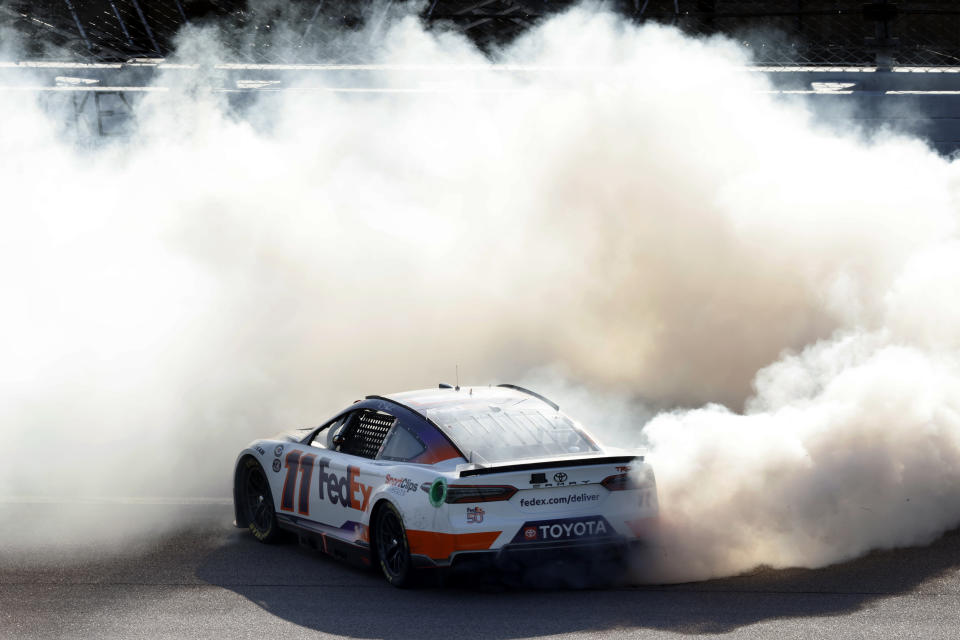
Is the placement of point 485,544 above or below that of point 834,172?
below

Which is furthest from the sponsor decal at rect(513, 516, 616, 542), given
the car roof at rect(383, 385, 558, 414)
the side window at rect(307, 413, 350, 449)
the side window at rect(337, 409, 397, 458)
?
the side window at rect(307, 413, 350, 449)

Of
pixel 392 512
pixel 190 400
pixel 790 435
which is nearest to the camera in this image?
pixel 392 512

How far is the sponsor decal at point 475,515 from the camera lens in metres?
6.80

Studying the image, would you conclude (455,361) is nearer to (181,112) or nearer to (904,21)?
(181,112)

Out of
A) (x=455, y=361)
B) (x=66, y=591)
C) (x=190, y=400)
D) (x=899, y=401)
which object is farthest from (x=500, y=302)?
(x=66, y=591)

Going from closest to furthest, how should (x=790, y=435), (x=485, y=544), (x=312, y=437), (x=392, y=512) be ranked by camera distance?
(x=485, y=544)
(x=392, y=512)
(x=790, y=435)
(x=312, y=437)

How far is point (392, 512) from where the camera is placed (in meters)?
7.24

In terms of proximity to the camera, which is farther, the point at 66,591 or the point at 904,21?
the point at 904,21

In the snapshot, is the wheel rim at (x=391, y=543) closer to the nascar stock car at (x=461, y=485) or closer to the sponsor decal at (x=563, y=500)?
the nascar stock car at (x=461, y=485)

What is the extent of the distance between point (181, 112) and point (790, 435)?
12073 mm

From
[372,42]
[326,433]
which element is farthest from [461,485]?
[372,42]

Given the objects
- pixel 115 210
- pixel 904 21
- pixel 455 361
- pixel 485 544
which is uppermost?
pixel 904 21

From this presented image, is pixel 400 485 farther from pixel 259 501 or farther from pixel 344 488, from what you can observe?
pixel 259 501

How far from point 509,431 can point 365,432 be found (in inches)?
41.2
